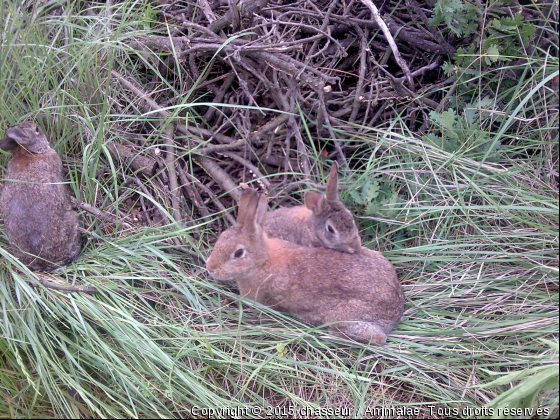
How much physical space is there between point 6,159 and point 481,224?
3854 millimetres

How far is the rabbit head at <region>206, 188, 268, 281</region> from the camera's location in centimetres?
355

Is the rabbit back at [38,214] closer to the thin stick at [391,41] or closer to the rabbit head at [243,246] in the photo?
the rabbit head at [243,246]

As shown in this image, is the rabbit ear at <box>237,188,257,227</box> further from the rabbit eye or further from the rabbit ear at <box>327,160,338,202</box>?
the rabbit ear at <box>327,160,338,202</box>

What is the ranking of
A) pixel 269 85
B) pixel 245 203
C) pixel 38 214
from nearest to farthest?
1. pixel 245 203
2. pixel 38 214
3. pixel 269 85

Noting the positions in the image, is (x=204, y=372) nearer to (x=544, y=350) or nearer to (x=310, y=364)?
(x=310, y=364)

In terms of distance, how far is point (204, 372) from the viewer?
10.8ft

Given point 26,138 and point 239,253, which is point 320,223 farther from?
point 26,138

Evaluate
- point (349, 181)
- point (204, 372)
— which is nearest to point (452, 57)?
point (349, 181)

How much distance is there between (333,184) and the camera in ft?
12.7

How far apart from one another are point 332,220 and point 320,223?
0.16 metres

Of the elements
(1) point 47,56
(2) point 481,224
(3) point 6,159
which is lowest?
(2) point 481,224

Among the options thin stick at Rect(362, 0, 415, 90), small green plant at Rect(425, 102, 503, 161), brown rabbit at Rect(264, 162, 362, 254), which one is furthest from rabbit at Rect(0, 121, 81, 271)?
small green plant at Rect(425, 102, 503, 161)

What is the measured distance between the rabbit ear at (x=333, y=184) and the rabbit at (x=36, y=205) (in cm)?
198

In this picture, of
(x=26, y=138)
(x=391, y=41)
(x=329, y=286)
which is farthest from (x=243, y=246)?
(x=391, y=41)
